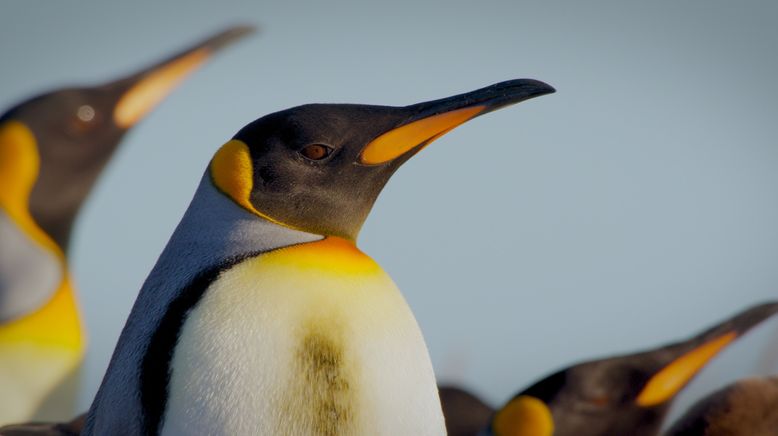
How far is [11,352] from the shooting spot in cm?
280

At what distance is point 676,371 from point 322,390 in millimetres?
1550

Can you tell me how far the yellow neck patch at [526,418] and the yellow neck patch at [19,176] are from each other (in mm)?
1364

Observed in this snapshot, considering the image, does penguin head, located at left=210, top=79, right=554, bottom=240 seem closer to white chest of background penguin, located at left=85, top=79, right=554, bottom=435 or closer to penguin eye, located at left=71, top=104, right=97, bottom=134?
white chest of background penguin, located at left=85, top=79, right=554, bottom=435

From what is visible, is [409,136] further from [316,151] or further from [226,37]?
[226,37]

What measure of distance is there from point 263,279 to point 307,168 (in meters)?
0.17

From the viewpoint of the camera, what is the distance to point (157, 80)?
3.21 meters

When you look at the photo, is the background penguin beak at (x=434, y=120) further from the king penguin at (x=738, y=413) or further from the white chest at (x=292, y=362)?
the king penguin at (x=738, y=413)

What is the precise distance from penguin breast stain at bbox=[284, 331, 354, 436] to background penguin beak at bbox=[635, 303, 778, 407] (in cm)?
145

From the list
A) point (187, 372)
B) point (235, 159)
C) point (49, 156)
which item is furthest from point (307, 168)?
point (49, 156)

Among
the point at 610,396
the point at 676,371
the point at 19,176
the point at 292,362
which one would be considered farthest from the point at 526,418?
the point at 19,176

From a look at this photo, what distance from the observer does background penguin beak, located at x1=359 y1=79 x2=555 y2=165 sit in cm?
148

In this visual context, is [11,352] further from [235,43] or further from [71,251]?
[235,43]

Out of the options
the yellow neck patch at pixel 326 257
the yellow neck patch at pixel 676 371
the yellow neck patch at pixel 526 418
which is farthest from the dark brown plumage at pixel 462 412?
the yellow neck patch at pixel 326 257

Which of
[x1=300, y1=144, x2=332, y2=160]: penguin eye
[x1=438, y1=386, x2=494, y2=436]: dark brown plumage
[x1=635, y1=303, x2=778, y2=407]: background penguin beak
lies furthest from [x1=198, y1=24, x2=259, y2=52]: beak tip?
[x1=300, y1=144, x2=332, y2=160]: penguin eye
